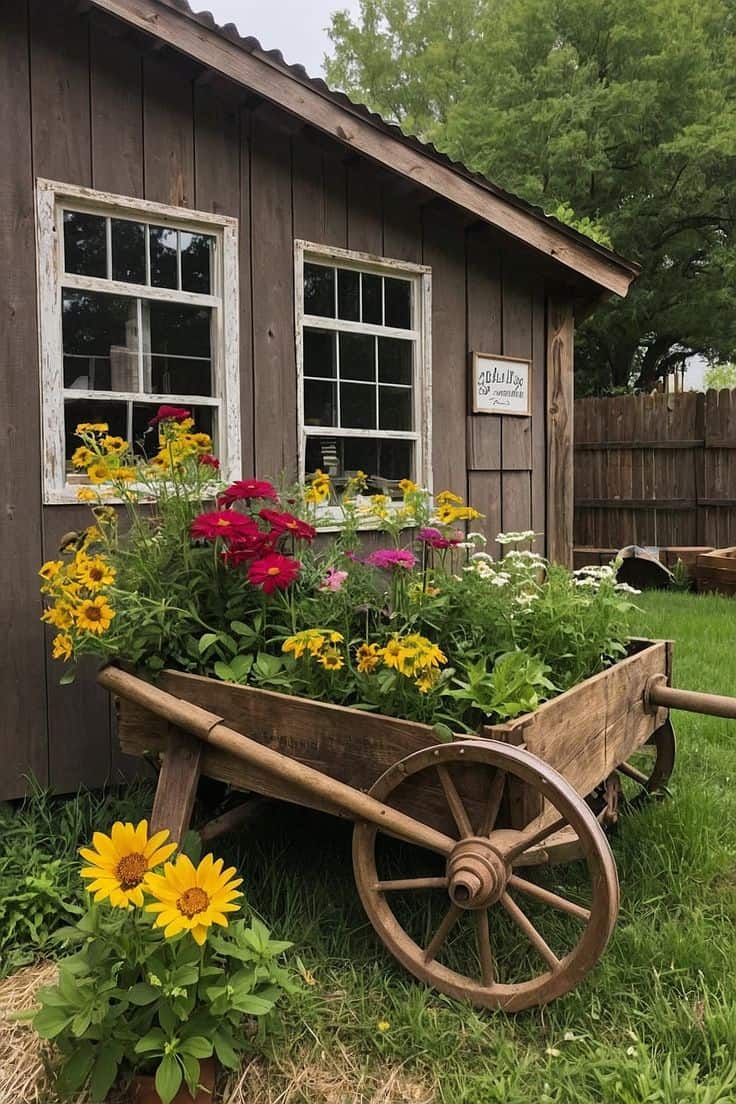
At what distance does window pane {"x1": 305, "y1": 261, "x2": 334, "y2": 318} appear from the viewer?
4250 mm

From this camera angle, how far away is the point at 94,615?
255 centimetres

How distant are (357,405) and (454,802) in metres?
2.64

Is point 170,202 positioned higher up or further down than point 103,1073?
higher up

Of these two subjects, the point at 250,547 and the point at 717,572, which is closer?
the point at 250,547

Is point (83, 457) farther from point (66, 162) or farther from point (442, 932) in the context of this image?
point (442, 932)

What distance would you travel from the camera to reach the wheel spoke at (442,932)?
225 cm

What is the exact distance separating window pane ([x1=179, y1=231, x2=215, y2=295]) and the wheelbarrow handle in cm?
245

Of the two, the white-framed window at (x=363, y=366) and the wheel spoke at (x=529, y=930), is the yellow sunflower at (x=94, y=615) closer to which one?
the wheel spoke at (x=529, y=930)

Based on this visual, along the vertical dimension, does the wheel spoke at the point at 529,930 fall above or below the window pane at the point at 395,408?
below

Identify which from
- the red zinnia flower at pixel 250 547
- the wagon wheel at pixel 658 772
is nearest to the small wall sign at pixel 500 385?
the wagon wheel at pixel 658 772

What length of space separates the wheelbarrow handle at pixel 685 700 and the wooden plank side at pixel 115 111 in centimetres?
274

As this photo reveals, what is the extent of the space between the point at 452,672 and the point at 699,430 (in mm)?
8730

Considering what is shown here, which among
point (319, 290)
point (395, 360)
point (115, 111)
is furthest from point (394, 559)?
point (115, 111)

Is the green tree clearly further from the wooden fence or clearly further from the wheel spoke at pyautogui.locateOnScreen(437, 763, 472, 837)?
the wheel spoke at pyautogui.locateOnScreen(437, 763, 472, 837)
